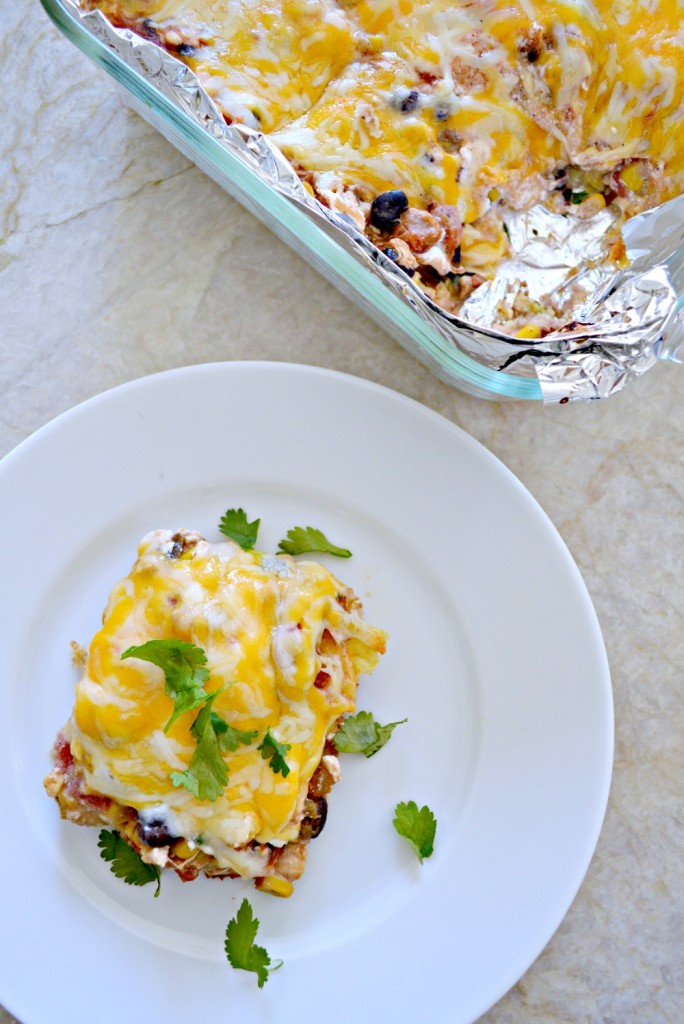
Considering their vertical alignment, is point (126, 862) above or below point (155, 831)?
below

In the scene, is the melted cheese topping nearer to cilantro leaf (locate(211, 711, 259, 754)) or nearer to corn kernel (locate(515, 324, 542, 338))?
cilantro leaf (locate(211, 711, 259, 754))

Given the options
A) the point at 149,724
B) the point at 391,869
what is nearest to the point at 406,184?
the point at 149,724

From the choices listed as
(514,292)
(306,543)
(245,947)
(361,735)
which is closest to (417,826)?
(361,735)

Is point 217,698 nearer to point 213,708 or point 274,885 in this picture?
point 213,708

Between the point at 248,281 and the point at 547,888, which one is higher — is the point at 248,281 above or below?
above

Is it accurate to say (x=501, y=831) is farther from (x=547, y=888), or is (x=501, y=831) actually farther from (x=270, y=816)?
(x=270, y=816)

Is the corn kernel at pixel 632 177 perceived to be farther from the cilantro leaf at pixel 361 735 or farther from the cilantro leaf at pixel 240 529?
the cilantro leaf at pixel 361 735

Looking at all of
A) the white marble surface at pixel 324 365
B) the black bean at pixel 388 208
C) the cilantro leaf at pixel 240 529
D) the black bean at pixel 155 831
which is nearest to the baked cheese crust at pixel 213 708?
the black bean at pixel 155 831
